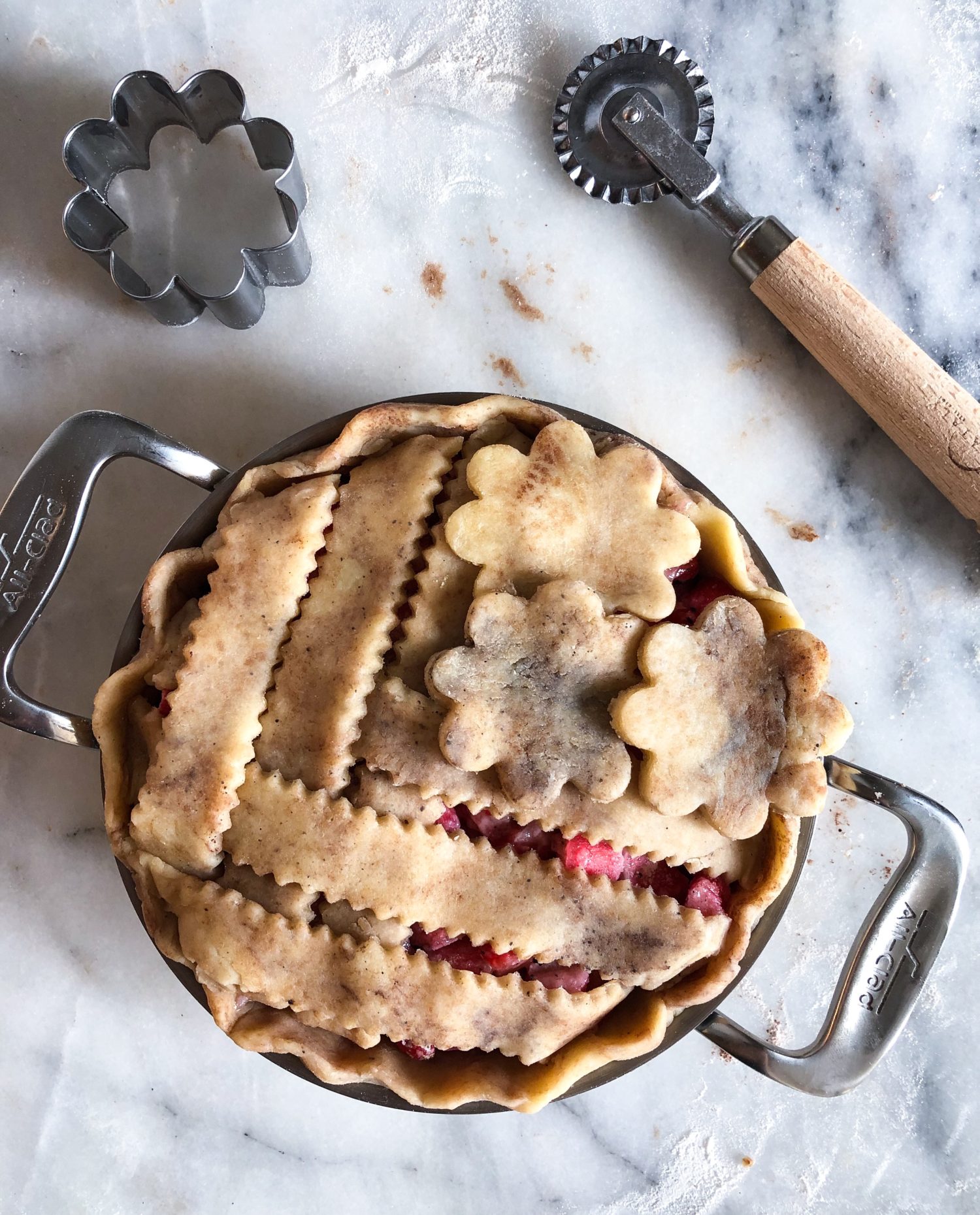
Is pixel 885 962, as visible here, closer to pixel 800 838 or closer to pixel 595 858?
pixel 800 838

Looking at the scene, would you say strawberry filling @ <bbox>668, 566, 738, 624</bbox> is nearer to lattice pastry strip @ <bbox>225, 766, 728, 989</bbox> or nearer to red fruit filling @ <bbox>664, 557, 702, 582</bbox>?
red fruit filling @ <bbox>664, 557, 702, 582</bbox>

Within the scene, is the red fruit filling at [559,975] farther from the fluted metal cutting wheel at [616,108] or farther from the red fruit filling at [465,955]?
the fluted metal cutting wheel at [616,108]

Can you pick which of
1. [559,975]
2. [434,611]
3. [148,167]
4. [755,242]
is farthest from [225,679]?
[755,242]

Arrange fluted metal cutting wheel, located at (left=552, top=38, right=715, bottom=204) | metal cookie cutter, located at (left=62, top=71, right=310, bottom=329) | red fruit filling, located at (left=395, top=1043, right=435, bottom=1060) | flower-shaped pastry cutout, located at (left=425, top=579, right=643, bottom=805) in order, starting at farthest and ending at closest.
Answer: fluted metal cutting wheel, located at (left=552, top=38, right=715, bottom=204), metal cookie cutter, located at (left=62, top=71, right=310, bottom=329), red fruit filling, located at (left=395, top=1043, right=435, bottom=1060), flower-shaped pastry cutout, located at (left=425, top=579, right=643, bottom=805)

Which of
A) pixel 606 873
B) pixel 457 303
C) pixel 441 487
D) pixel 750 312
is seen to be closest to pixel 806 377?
pixel 750 312

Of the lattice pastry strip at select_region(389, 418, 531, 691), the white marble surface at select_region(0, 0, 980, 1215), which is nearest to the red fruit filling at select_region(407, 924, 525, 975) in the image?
the lattice pastry strip at select_region(389, 418, 531, 691)

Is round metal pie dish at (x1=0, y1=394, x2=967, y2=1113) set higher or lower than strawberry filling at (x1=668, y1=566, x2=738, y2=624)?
lower

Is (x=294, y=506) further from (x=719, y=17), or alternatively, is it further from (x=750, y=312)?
(x=719, y=17)
